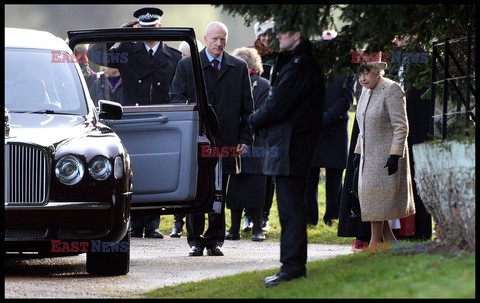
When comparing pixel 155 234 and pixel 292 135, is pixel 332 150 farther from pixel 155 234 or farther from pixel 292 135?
pixel 292 135

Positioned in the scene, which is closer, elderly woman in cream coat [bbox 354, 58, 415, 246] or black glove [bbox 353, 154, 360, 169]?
elderly woman in cream coat [bbox 354, 58, 415, 246]

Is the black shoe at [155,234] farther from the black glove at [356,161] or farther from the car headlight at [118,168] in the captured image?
the car headlight at [118,168]

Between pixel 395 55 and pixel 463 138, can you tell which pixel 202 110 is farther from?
pixel 463 138

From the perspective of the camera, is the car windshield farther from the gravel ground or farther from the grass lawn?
the grass lawn

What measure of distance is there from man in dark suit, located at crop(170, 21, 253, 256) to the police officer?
A: 1.45ft

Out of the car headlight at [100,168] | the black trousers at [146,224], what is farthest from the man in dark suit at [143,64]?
the black trousers at [146,224]

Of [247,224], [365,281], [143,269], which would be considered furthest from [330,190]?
[365,281]

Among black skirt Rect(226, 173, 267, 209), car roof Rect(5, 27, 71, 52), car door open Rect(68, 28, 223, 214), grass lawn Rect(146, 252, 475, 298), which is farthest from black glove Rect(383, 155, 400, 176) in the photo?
black skirt Rect(226, 173, 267, 209)

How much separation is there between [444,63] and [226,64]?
11.0 ft

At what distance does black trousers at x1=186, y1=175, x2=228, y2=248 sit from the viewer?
47.1ft

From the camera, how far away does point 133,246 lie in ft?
51.4

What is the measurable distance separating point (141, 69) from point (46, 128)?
301cm

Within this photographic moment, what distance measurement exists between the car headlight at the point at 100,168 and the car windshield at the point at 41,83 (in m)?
1.14

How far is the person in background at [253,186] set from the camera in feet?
54.3
